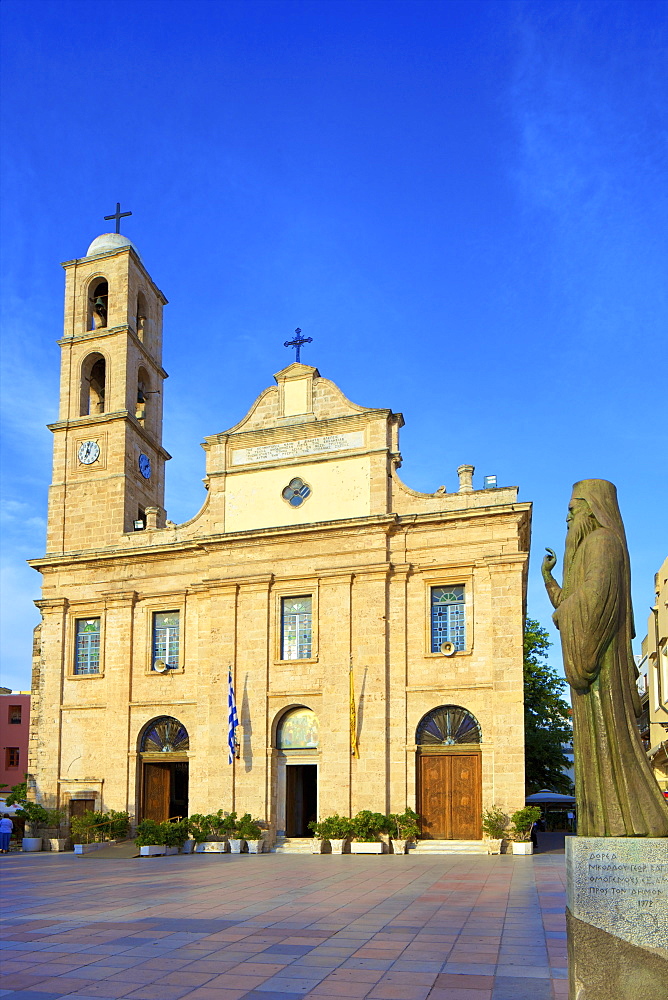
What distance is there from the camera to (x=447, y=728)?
25.3 m

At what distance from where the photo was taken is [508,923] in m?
11.8

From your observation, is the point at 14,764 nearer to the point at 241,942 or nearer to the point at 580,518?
the point at 241,942

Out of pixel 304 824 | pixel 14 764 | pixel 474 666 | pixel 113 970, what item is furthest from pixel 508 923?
pixel 14 764

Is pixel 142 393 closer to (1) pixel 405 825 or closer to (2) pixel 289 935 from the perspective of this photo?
(1) pixel 405 825

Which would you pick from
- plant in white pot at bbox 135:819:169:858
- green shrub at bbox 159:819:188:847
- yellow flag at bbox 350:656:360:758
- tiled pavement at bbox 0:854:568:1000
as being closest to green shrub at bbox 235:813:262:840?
green shrub at bbox 159:819:188:847

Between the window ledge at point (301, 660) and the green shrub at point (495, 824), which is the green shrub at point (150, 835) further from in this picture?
the green shrub at point (495, 824)

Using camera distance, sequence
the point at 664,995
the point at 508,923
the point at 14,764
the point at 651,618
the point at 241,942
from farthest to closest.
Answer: the point at 14,764 → the point at 651,618 → the point at 508,923 → the point at 241,942 → the point at 664,995

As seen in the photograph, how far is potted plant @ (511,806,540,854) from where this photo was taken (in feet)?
75.4

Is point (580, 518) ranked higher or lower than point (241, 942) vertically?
higher

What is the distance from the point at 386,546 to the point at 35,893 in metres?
13.4

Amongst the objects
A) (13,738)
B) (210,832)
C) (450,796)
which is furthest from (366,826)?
(13,738)

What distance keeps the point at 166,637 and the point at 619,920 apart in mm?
24341

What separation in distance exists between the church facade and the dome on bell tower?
1306 millimetres

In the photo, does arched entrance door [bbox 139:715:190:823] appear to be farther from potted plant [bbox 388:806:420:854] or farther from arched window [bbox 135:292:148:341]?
arched window [bbox 135:292:148:341]
